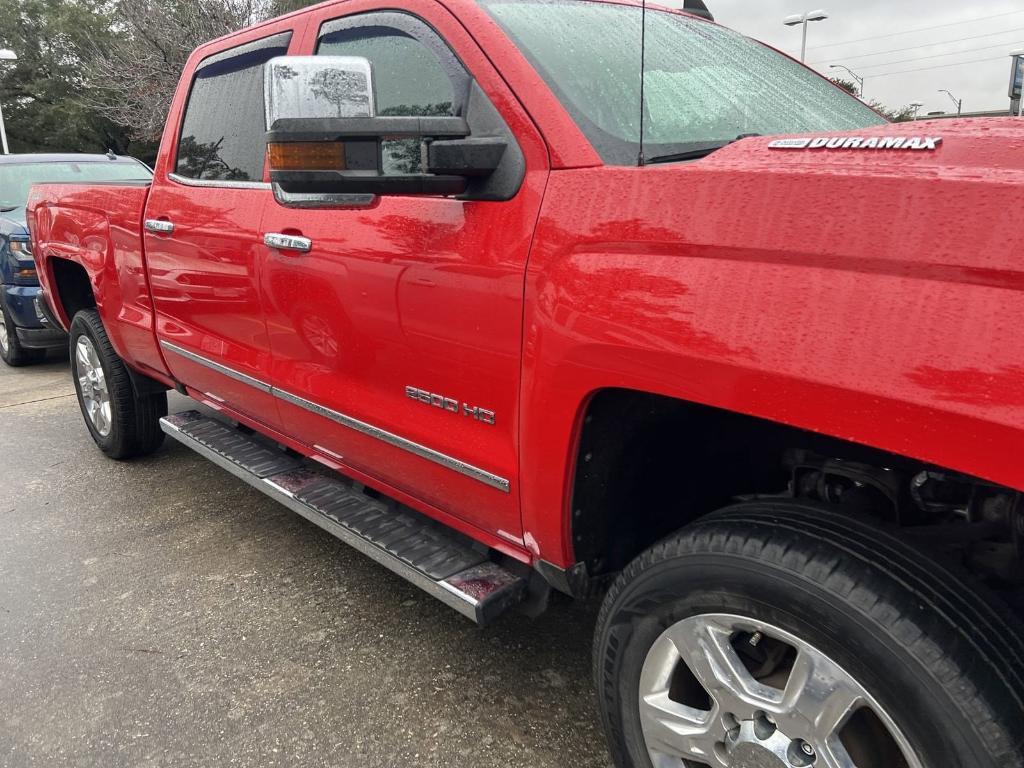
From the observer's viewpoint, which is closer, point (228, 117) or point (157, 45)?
point (228, 117)

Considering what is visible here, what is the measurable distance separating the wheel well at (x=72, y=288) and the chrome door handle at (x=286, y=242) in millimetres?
2583

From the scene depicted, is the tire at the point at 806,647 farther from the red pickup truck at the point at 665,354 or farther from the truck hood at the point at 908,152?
the truck hood at the point at 908,152

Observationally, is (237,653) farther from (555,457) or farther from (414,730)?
(555,457)

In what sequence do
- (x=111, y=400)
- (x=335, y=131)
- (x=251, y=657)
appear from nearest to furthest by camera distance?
(x=335, y=131), (x=251, y=657), (x=111, y=400)

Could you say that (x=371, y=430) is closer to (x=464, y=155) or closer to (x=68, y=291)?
(x=464, y=155)

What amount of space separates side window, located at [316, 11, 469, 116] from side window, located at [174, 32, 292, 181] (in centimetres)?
49

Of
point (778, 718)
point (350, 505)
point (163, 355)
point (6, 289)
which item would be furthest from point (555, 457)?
point (6, 289)

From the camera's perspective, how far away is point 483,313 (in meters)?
1.92

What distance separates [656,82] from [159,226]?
2.15 m

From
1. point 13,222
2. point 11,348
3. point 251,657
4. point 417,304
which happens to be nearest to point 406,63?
point 417,304

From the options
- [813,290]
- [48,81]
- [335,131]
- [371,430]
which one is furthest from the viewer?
[48,81]

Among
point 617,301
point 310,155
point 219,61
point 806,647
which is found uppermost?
point 219,61

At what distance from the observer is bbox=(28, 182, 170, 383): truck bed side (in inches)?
144

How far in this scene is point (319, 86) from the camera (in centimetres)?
173
